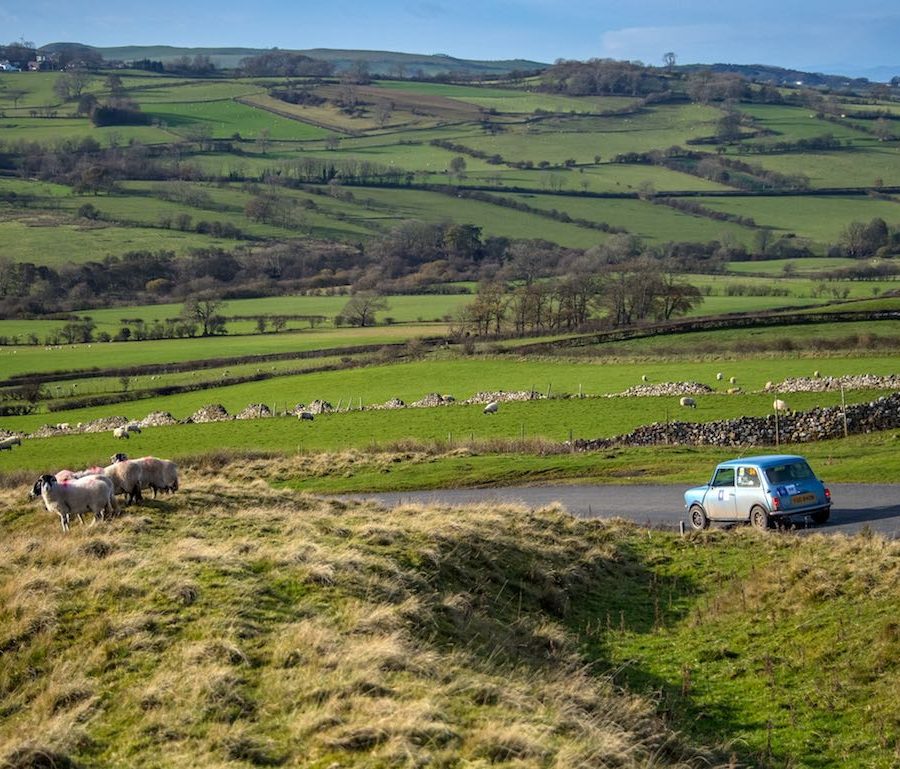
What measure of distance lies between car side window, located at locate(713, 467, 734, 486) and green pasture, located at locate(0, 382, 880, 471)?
20.2 m

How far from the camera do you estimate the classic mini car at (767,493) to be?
88.2 feet

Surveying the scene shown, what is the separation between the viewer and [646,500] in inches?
1318

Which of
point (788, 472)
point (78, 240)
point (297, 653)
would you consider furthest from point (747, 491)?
point (78, 240)

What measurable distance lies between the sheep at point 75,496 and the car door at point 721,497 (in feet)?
47.3

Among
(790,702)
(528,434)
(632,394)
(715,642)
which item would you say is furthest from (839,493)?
(632,394)

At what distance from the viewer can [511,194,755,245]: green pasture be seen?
159 metres

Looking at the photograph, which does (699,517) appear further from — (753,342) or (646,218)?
(646,218)

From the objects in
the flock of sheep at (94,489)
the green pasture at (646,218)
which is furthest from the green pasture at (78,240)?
the flock of sheep at (94,489)

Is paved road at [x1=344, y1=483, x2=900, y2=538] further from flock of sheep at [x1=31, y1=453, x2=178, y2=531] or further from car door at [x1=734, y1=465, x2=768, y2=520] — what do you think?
flock of sheep at [x1=31, y1=453, x2=178, y2=531]

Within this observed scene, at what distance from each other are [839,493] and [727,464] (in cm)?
538

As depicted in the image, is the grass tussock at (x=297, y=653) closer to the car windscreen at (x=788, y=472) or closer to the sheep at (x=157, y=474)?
the sheep at (x=157, y=474)

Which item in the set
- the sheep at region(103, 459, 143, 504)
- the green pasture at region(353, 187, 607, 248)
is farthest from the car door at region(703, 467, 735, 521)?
the green pasture at region(353, 187, 607, 248)

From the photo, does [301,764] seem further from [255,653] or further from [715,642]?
[715,642]

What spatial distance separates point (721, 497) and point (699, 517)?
98cm
